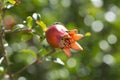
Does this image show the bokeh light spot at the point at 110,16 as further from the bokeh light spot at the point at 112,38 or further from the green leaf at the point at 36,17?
the green leaf at the point at 36,17

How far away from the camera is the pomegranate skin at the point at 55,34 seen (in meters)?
1.88

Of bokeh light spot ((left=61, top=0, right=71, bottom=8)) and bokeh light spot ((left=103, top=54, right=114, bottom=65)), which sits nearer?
bokeh light spot ((left=103, top=54, right=114, bottom=65))

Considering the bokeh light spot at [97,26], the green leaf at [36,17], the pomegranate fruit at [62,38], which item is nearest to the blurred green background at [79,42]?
the bokeh light spot at [97,26]

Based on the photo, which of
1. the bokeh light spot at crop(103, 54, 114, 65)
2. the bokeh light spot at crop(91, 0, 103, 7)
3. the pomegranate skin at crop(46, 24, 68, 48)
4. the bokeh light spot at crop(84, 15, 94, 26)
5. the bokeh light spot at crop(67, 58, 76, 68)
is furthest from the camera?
the bokeh light spot at crop(91, 0, 103, 7)

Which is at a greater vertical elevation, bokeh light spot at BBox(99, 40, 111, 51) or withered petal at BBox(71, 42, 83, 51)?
bokeh light spot at BBox(99, 40, 111, 51)

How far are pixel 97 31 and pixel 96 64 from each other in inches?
11.5

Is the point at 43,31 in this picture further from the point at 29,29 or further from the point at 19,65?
the point at 19,65

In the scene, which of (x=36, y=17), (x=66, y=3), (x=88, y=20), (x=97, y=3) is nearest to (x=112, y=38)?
(x=88, y=20)

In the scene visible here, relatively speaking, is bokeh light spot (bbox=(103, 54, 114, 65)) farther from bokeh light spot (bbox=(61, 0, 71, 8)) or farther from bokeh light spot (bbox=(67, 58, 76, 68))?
bokeh light spot (bbox=(61, 0, 71, 8))

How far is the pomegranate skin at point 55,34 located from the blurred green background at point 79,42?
1345 millimetres

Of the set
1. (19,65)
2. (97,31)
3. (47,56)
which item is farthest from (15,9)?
(47,56)

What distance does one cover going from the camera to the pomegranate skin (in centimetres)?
188

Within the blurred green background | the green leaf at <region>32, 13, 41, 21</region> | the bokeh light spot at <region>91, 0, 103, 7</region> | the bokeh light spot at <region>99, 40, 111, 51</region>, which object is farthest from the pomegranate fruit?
the bokeh light spot at <region>91, 0, 103, 7</region>

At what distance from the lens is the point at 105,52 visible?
11.8 ft
